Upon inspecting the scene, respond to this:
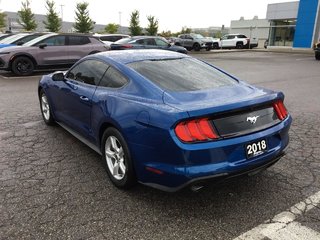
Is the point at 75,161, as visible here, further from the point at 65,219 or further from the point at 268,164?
the point at 268,164

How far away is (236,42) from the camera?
38469 millimetres

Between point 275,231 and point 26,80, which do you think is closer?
point 275,231

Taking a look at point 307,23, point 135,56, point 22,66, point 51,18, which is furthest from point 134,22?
point 135,56

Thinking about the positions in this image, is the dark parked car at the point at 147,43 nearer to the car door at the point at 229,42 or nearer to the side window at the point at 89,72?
the side window at the point at 89,72

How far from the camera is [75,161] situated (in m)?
4.20

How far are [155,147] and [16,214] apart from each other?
145cm

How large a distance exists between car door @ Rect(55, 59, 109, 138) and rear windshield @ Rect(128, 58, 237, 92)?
590 mm

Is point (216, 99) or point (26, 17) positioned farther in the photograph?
point (26, 17)

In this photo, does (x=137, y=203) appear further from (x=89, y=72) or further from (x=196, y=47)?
(x=196, y=47)

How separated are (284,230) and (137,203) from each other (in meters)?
1.36

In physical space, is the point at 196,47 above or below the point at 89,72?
below

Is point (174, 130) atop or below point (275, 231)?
atop

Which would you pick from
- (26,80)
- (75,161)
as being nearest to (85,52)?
(26,80)

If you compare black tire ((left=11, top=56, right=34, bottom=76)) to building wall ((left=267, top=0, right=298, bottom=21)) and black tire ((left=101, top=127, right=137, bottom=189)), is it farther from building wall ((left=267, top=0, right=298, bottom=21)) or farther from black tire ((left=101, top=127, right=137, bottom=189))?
building wall ((left=267, top=0, right=298, bottom=21))
